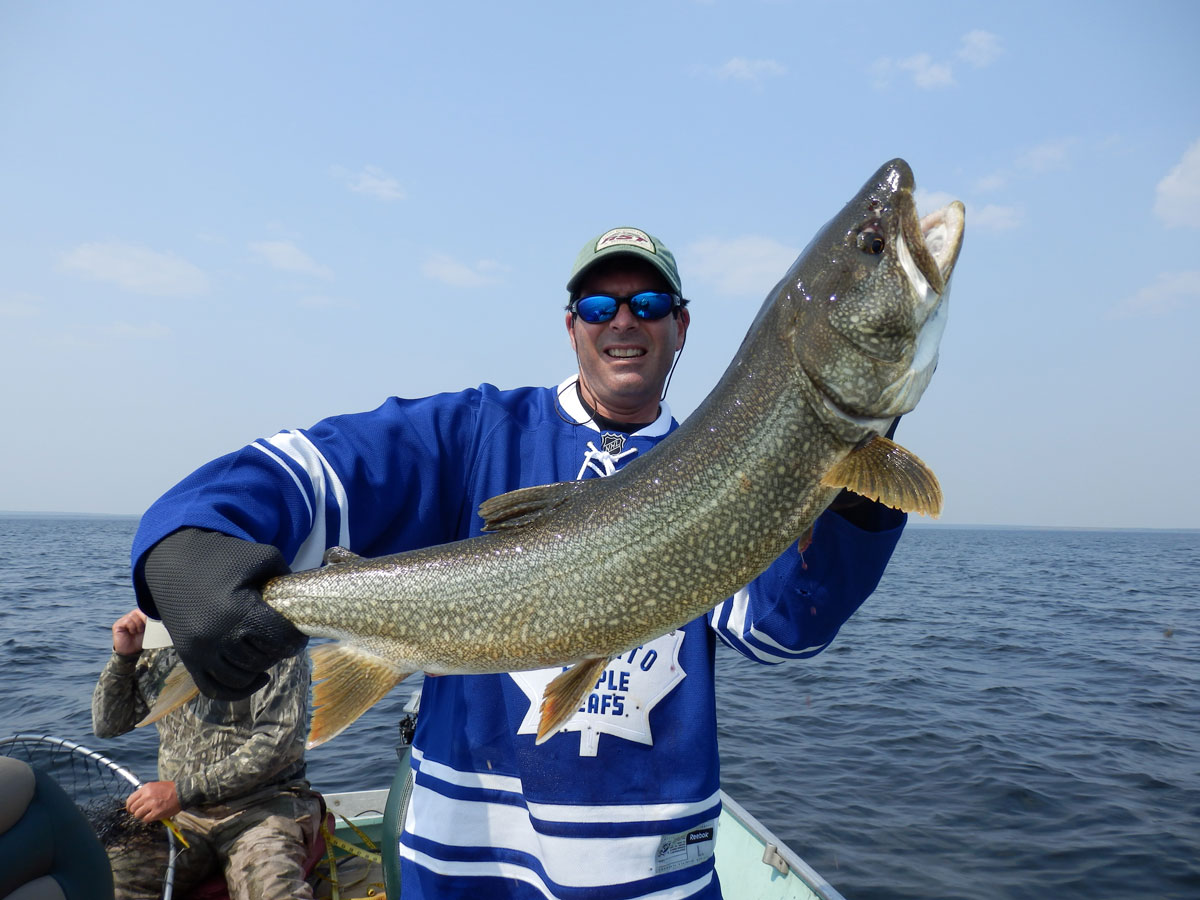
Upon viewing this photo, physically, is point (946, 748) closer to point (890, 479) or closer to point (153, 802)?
point (153, 802)

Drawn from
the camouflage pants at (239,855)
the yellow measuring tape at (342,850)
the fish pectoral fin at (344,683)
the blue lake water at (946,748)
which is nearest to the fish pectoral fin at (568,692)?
the fish pectoral fin at (344,683)

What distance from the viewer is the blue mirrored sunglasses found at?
3.20 metres

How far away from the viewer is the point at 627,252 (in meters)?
3.21

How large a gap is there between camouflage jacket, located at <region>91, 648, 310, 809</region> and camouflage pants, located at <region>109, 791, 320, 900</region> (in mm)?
117

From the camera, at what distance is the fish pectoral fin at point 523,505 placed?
2467 millimetres

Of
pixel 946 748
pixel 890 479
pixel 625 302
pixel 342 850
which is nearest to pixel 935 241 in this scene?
pixel 890 479

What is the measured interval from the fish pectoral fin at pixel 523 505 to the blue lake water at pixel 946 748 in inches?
274

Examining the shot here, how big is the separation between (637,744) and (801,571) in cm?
88

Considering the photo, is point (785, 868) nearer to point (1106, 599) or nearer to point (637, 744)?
point (637, 744)

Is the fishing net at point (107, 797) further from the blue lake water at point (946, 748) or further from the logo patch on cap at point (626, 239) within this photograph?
the blue lake water at point (946, 748)

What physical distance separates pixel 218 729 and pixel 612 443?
3.72 m

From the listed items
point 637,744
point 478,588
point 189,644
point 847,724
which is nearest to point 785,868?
point 637,744

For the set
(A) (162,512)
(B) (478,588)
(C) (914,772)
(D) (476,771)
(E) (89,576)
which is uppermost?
(A) (162,512)

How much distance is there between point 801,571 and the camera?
2.65 meters
